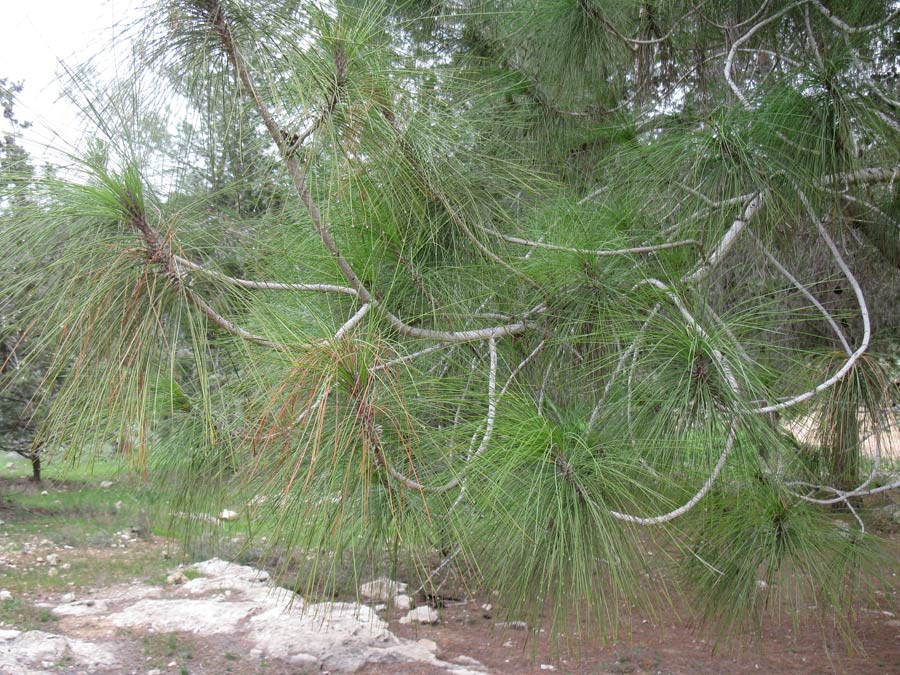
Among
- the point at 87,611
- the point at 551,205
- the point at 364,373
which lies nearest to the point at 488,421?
the point at 364,373

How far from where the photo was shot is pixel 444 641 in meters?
3.16

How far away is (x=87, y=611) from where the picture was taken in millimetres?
3283

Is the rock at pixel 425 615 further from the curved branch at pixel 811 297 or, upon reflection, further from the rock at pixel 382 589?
the curved branch at pixel 811 297

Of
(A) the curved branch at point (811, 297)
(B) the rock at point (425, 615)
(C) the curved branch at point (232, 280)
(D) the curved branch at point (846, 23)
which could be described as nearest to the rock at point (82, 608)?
(B) the rock at point (425, 615)

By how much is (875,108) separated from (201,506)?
176cm

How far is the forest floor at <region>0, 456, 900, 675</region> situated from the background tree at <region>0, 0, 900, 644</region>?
0.65 metres

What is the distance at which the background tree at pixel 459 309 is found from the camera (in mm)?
1002

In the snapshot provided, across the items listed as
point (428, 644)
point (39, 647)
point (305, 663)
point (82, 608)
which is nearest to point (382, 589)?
point (305, 663)

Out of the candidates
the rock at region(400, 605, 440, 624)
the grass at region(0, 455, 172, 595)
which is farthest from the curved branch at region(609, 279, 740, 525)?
the rock at region(400, 605, 440, 624)

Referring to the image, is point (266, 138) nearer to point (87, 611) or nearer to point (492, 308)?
point (492, 308)

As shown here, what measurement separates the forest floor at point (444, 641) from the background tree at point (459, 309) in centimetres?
65

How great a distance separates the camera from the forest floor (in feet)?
8.81

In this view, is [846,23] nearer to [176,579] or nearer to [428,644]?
[428,644]

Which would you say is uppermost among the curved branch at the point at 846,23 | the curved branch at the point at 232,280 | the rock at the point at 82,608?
the curved branch at the point at 846,23
